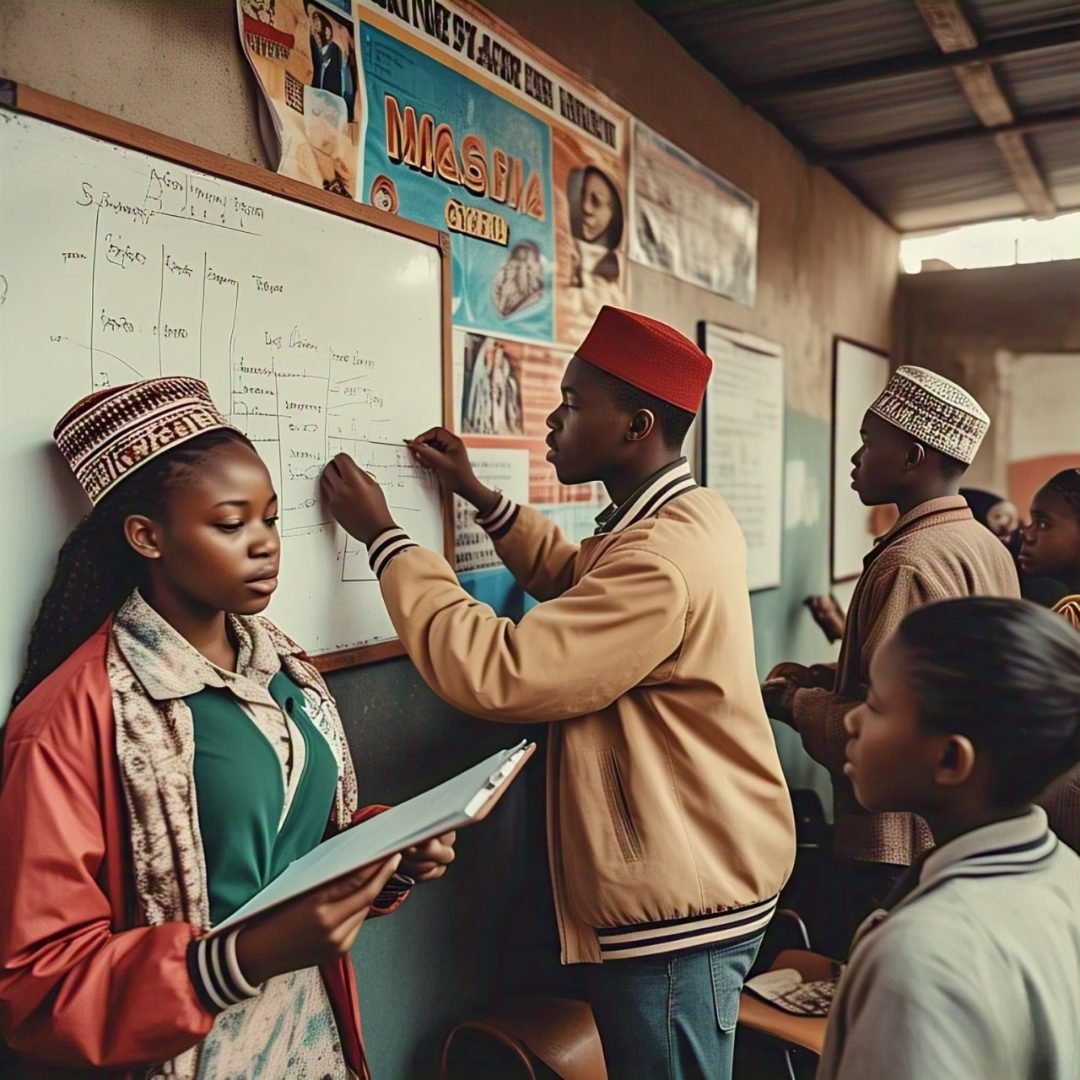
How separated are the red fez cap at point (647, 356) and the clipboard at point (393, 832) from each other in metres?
0.76

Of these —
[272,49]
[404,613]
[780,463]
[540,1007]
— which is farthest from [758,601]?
[272,49]

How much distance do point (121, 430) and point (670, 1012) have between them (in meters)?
1.22

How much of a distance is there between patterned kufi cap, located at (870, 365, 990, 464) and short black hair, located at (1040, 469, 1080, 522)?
0.53 m

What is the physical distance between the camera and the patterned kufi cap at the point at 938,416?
2441 millimetres

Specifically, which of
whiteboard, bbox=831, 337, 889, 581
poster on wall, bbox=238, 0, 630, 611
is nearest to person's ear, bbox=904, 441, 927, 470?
poster on wall, bbox=238, 0, 630, 611

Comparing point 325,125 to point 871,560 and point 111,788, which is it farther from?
point 871,560

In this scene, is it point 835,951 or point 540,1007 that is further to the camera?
point 835,951

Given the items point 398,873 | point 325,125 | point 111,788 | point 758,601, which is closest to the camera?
point 111,788

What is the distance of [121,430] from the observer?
1230 millimetres

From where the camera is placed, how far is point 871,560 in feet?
7.97

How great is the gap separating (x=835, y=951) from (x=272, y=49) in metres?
2.91

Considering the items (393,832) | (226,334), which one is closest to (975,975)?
(393,832)

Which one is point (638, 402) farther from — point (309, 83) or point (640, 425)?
point (309, 83)

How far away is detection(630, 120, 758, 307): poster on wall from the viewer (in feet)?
9.98
